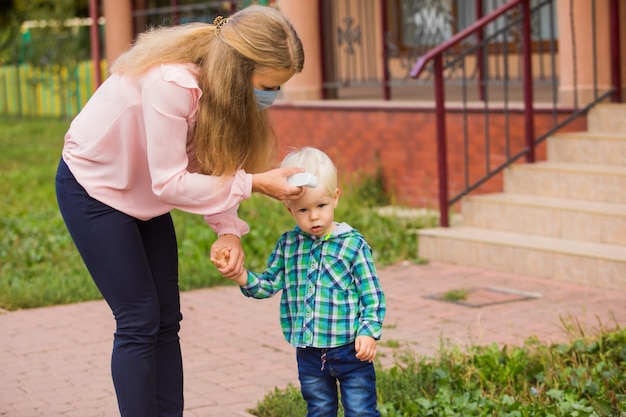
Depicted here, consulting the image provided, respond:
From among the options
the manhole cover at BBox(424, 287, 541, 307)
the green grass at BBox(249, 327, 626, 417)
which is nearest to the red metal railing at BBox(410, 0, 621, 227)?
the manhole cover at BBox(424, 287, 541, 307)

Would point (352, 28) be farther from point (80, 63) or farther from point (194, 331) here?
point (80, 63)

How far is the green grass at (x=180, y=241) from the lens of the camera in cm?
739

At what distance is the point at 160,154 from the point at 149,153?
0.04 meters

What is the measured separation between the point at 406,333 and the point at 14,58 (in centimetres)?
2143

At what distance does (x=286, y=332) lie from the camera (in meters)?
3.77

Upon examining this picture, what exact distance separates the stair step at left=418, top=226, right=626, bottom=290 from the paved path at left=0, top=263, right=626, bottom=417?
89 mm

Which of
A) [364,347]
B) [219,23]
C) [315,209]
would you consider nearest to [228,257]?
[315,209]

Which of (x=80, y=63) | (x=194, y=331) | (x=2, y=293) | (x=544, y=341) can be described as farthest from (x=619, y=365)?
(x=80, y=63)

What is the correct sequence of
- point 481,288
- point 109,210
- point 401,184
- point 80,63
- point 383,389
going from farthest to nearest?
point 80,63 < point 401,184 < point 481,288 < point 383,389 < point 109,210

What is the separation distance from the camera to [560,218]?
7.69 m

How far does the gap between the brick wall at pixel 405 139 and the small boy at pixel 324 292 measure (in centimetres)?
516

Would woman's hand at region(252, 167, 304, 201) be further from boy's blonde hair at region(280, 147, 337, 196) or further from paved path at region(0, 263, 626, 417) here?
paved path at region(0, 263, 626, 417)

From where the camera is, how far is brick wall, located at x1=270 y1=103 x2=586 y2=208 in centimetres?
911

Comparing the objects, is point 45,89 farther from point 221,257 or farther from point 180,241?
point 221,257
